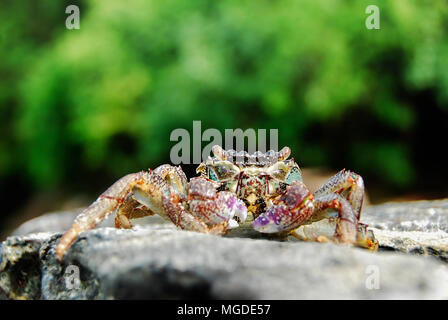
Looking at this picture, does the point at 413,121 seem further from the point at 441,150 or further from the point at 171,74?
the point at 171,74

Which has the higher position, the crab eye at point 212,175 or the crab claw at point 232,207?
the crab eye at point 212,175

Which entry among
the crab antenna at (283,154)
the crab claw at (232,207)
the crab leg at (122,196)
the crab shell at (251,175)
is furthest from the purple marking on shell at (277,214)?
the crab leg at (122,196)

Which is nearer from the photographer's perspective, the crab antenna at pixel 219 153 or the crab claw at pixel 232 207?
the crab claw at pixel 232 207

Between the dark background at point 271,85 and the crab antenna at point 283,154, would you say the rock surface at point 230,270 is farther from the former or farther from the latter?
the dark background at point 271,85

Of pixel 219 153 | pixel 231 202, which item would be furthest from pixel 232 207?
pixel 219 153

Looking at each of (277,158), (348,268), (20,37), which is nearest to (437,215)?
(277,158)

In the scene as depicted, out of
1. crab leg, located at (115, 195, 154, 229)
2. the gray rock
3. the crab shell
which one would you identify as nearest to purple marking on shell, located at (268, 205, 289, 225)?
the crab shell

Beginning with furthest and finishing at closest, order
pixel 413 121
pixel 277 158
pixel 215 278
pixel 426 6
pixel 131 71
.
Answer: pixel 131 71 → pixel 413 121 → pixel 426 6 → pixel 277 158 → pixel 215 278

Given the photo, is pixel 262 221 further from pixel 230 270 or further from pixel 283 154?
pixel 230 270
